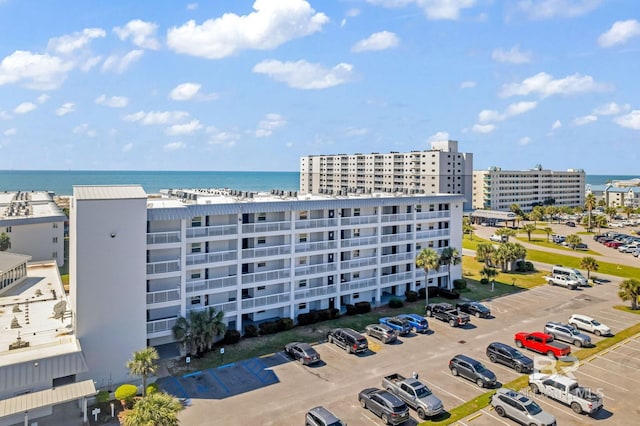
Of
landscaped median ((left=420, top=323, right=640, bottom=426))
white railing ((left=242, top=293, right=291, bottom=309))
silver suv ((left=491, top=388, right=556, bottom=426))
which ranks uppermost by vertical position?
white railing ((left=242, top=293, right=291, bottom=309))

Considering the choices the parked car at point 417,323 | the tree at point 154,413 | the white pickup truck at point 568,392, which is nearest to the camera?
the tree at point 154,413

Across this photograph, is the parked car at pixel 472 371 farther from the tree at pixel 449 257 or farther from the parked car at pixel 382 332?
the tree at pixel 449 257

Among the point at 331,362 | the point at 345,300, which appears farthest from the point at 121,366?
the point at 345,300

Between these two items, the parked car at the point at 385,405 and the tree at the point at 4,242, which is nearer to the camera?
the parked car at the point at 385,405

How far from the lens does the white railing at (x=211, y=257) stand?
3686 centimetres

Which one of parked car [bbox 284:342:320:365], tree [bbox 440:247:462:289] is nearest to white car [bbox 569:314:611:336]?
tree [bbox 440:247:462:289]

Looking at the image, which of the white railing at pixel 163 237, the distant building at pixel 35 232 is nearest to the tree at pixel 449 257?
the white railing at pixel 163 237

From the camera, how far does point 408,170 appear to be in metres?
142

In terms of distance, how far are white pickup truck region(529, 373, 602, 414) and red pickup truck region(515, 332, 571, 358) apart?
6.30 meters

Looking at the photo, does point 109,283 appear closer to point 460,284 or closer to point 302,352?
point 302,352

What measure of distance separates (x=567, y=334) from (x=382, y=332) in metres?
16.8

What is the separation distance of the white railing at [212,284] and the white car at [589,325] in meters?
33.5

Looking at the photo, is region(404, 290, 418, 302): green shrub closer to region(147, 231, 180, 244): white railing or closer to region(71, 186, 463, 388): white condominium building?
region(71, 186, 463, 388): white condominium building

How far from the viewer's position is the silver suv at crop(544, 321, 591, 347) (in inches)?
1494
